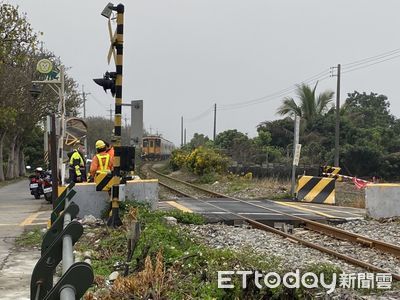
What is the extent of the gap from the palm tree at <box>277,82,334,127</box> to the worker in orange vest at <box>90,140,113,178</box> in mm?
36744

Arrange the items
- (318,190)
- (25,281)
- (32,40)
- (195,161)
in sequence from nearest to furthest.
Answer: (25,281)
(318,190)
(32,40)
(195,161)

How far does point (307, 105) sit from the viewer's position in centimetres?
4819

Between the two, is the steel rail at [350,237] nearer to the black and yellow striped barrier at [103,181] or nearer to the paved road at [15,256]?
the black and yellow striped barrier at [103,181]

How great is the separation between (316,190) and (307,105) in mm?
29893

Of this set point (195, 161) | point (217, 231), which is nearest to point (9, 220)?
point (217, 231)

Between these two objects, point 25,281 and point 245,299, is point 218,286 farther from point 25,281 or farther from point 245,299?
point 25,281

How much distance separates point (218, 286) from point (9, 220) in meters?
8.92

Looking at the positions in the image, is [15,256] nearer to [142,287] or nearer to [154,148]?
[142,287]

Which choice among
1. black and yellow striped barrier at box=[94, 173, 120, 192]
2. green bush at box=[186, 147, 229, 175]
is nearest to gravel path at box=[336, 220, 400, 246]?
black and yellow striped barrier at box=[94, 173, 120, 192]

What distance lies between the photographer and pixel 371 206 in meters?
13.7

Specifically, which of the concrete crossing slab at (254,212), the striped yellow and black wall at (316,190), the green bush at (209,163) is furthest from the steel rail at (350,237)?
the green bush at (209,163)

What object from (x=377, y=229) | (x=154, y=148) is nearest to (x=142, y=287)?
(x=377, y=229)

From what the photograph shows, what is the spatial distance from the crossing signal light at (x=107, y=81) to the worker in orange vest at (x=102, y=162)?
190 centimetres

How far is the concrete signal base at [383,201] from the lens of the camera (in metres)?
13.6
